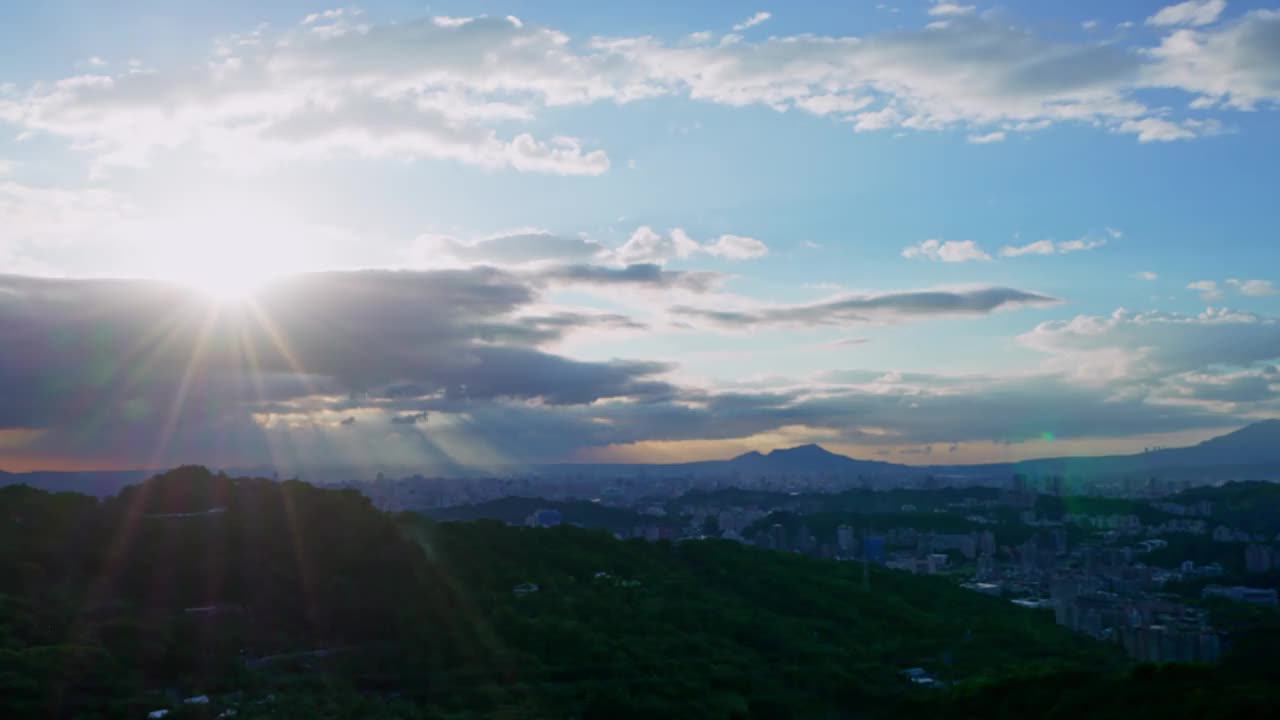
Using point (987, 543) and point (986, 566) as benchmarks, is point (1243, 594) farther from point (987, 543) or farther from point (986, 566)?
point (987, 543)

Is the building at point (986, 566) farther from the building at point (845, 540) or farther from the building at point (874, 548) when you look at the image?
the building at point (845, 540)

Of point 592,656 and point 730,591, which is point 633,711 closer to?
point 592,656

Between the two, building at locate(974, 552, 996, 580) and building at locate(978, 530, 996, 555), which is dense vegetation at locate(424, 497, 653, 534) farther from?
building at locate(978, 530, 996, 555)

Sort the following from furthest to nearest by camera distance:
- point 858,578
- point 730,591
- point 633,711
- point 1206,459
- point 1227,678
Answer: point 1206,459 < point 858,578 < point 730,591 < point 633,711 < point 1227,678

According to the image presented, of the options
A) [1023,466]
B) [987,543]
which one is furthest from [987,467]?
[987,543]

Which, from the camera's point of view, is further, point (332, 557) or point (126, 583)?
point (332, 557)

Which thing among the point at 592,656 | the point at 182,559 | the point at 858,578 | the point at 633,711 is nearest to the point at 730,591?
the point at 858,578

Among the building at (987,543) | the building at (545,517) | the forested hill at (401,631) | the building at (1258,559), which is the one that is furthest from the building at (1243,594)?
the building at (545,517)

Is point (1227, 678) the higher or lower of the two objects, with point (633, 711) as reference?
higher
